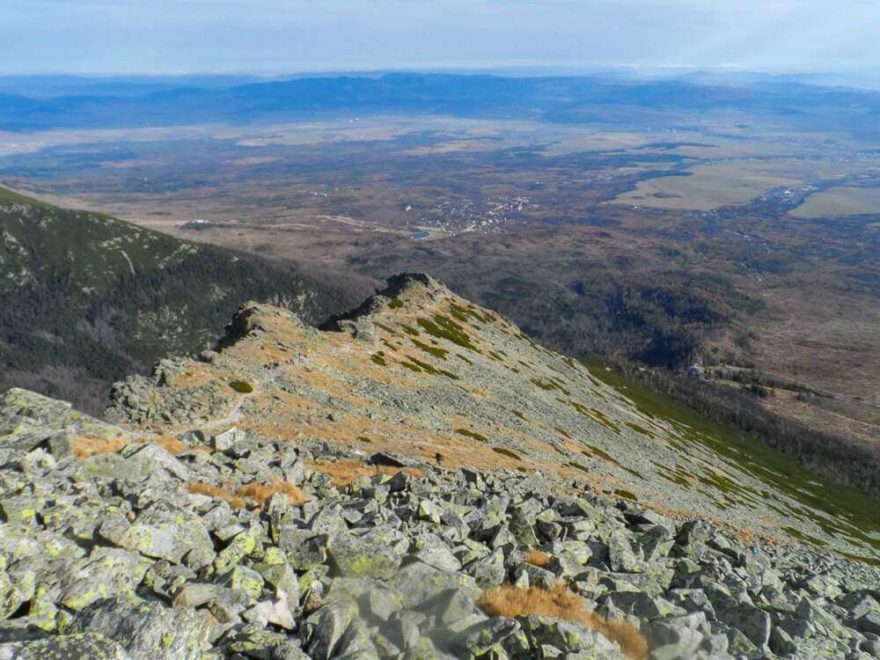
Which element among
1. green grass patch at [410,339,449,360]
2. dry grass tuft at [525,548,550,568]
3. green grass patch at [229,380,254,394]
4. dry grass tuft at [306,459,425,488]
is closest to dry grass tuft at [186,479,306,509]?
dry grass tuft at [306,459,425,488]

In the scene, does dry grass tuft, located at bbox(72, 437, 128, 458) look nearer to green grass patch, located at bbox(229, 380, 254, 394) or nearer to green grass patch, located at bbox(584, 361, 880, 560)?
green grass patch, located at bbox(229, 380, 254, 394)

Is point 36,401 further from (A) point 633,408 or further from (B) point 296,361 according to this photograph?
(A) point 633,408

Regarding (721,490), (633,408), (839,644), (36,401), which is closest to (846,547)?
(721,490)

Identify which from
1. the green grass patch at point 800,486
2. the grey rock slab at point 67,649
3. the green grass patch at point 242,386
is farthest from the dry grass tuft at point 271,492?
the green grass patch at point 800,486

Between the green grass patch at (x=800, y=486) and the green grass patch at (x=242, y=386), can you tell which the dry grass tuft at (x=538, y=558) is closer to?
the green grass patch at (x=242, y=386)

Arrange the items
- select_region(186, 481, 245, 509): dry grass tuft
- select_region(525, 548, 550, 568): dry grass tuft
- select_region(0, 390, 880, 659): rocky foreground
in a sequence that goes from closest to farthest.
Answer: select_region(0, 390, 880, 659): rocky foreground
select_region(525, 548, 550, 568): dry grass tuft
select_region(186, 481, 245, 509): dry grass tuft

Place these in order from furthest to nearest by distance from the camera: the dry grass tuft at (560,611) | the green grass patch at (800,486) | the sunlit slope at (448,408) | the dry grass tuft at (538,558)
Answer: the green grass patch at (800,486)
the sunlit slope at (448,408)
the dry grass tuft at (538,558)
the dry grass tuft at (560,611)
